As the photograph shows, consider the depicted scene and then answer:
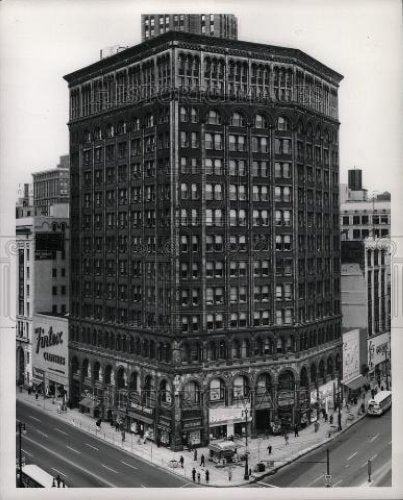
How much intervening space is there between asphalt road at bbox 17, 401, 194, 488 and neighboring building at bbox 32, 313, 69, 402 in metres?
11.5

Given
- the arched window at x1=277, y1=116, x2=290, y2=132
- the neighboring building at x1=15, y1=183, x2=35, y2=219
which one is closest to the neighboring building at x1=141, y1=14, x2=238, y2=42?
the arched window at x1=277, y1=116, x2=290, y2=132

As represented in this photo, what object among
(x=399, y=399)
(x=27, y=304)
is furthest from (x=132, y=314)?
(x=399, y=399)

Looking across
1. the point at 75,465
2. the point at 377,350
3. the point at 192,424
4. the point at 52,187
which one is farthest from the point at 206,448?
the point at 52,187

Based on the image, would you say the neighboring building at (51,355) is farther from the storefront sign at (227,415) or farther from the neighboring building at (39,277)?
the storefront sign at (227,415)

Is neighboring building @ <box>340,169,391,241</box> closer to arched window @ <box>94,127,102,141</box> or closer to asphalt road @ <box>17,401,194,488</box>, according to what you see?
arched window @ <box>94,127,102,141</box>

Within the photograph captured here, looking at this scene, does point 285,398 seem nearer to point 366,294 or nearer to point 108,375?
point 366,294

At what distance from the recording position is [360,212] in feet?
330

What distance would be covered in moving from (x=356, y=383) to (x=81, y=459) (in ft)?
125

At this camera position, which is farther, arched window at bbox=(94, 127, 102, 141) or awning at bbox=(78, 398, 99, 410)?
awning at bbox=(78, 398, 99, 410)

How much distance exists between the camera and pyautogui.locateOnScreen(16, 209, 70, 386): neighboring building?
90.6 meters

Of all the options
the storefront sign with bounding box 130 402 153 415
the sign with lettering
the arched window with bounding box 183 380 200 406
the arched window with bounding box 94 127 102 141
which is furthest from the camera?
the sign with lettering

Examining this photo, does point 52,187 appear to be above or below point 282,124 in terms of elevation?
below

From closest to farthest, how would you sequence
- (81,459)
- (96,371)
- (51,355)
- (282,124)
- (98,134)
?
(81,459) < (282,124) < (98,134) < (96,371) < (51,355)

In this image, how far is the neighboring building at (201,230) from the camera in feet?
286
